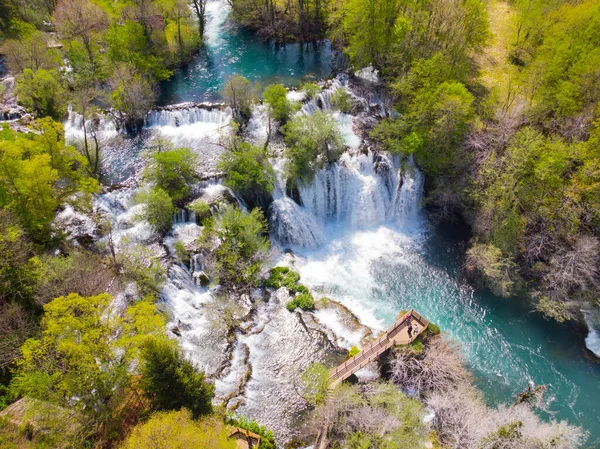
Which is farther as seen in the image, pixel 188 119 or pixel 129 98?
pixel 188 119

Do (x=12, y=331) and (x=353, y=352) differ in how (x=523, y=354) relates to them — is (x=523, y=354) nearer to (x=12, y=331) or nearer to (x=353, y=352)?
(x=353, y=352)

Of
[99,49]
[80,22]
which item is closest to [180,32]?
[99,49]

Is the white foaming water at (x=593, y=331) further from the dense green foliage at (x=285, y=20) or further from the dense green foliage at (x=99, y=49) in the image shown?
the dense green foliage at (x=285, y=20)

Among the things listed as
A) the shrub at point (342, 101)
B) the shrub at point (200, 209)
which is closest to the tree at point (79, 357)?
the shrub at point (200, 209)

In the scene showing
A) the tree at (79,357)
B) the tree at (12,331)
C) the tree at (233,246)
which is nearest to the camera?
the tree at (79,357)

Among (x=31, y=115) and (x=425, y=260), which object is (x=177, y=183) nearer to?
(x=31, y=115)

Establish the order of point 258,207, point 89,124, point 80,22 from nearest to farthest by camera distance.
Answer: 1. point 258,207
2. point 89,124
3. point 80,22
